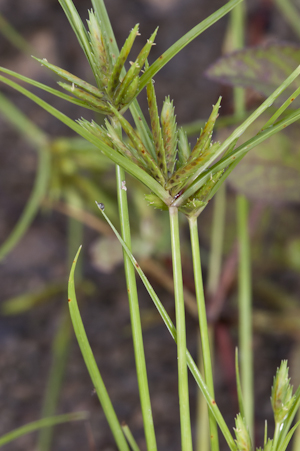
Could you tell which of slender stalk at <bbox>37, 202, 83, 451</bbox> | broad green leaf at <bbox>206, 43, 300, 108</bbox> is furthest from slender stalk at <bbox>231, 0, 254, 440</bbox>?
slender stalk at <bbox>37, 202, 83, 451</bbox>

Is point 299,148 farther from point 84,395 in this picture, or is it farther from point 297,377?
point 84,395

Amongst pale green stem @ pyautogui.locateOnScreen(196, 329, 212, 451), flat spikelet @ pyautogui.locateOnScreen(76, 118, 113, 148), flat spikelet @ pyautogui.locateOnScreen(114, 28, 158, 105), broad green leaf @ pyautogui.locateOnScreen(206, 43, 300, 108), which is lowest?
pale green stem @ pyautogui.locateOnScreen(196, 329, 212, 451)

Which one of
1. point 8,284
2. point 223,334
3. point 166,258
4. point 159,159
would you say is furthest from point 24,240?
point 159,159

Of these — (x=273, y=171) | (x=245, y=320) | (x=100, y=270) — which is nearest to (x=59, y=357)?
(x=100, y=270)

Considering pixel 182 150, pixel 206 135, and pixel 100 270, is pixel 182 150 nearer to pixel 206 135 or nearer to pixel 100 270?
pixel 206 135

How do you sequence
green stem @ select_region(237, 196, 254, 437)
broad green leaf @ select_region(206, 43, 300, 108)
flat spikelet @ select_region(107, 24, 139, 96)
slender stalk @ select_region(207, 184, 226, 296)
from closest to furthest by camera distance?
1. flat spikelet @ select_region(107, 24, 139, 96)
2. broad green leaf @ select_region(206, 43, 300, 108)
3. green stem @ select_region(237, 196, 254, 437)
4. slender stalk @ select_region(207, 184, 226, 296)

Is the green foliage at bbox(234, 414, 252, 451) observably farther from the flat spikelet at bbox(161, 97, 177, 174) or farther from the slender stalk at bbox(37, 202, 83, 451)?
the slender stalk at bbox(37, 202, 83, 451)
